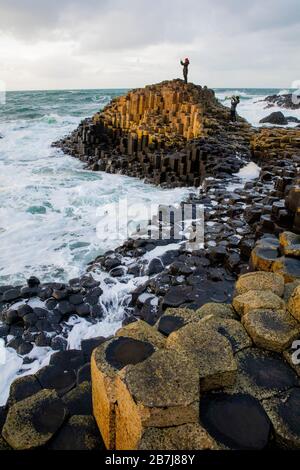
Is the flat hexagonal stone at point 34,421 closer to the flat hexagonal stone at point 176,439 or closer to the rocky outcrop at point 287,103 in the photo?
the flat hexagonal stone at point 176,439

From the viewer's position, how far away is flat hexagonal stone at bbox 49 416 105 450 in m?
2.01

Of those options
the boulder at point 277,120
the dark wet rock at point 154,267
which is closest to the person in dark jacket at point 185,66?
the boulder at point 277,120

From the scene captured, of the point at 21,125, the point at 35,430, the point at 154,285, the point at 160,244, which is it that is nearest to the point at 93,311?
the point at 154,285

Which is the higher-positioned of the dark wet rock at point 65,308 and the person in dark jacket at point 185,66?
the person in dark jacket at point 185,66

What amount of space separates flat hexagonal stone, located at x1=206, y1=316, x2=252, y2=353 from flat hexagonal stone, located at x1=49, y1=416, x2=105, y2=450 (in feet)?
3.62

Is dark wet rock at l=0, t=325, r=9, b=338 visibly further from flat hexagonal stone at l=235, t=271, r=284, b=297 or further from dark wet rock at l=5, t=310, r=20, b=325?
flat hexagonal stone at l=235, t=271, r=284, b=297

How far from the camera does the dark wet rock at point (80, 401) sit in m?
2.37

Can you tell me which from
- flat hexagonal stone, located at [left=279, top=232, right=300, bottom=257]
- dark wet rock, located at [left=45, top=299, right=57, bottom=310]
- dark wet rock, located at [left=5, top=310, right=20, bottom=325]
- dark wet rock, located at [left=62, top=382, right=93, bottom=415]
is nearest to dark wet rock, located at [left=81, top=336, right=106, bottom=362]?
dark wet rock, located at [left=62, top=382, right=93, bottom=415]

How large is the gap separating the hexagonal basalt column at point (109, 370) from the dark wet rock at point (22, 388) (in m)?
0.93

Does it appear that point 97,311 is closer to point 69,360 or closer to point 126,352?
point 69,360

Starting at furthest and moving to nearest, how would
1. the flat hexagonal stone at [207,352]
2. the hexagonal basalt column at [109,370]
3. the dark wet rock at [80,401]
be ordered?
the dark wet rock at [80,401]
the flat hexagonal stone at [207,352]
the hexagonal basalt column at [109,370]

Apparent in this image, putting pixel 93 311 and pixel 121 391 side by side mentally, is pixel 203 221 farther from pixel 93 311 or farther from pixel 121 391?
pixel 121 391

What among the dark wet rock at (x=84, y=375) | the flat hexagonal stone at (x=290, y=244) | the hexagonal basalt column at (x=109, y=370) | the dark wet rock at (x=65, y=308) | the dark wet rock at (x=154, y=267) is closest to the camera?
the hexagonal basalt column at (x=109, y=370)
